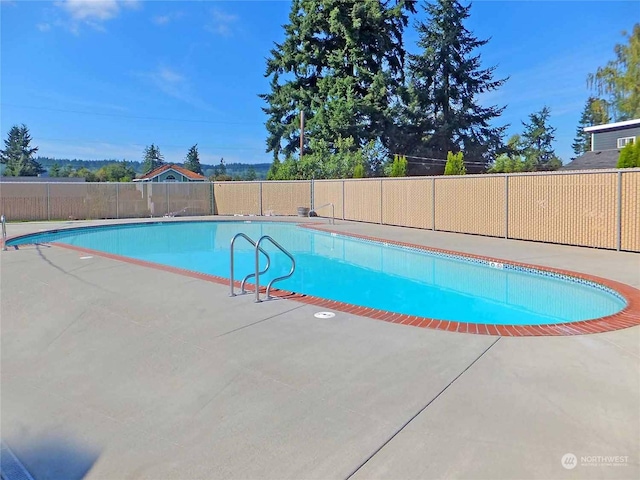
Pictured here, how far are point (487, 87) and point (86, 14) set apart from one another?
81.0 ft

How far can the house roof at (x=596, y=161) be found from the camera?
60.1 feet

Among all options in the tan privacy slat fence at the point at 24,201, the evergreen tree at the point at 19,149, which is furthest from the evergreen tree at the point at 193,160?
the tan privacy slat fence at the point at 24,201

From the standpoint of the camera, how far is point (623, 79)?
31078mm

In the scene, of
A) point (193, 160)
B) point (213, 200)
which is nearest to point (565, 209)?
point (213, 200)

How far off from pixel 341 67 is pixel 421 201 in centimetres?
1568

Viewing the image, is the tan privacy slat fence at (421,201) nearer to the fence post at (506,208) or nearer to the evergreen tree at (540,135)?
the fence post at (506,208)

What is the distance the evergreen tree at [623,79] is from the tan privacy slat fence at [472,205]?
23.5 meters

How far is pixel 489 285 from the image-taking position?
824 centimetres

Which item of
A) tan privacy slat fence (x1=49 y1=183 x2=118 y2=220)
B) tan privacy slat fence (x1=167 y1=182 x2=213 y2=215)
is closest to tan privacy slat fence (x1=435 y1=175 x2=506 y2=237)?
tan privacy slat fence (x1=167 y1=182 x2=213 y2=215)

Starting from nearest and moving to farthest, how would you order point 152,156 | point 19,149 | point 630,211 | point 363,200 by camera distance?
point 630,211
point 363,200
point 19,149
point 152,156

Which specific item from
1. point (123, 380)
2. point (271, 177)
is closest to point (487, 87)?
point (271, 177)

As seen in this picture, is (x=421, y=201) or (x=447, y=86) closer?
(x=421, y=201)

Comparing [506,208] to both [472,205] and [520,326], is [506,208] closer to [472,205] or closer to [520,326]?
[472,205]

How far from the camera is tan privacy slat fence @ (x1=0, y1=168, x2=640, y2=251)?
10227 millimetres
